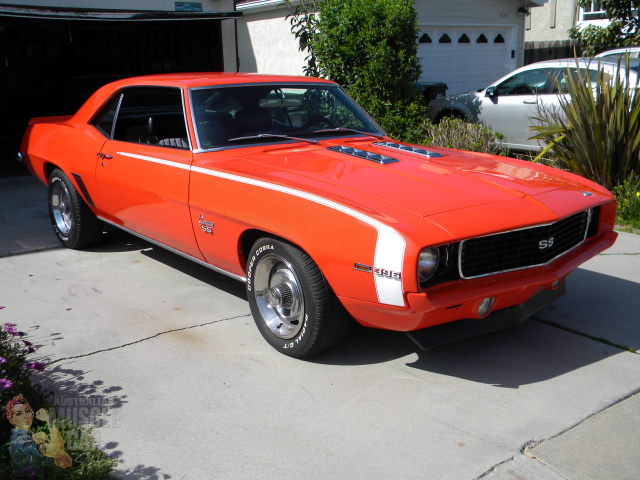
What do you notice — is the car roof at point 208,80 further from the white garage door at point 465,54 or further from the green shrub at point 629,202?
the white garage door at point 465,54

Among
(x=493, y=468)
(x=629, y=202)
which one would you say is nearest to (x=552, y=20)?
(x=629, y=202)

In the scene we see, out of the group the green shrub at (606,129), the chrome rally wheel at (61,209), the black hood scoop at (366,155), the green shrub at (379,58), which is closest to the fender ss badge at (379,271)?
the black hood scoop at (366,155)

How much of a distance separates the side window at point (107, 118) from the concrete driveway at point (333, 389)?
1.33 m

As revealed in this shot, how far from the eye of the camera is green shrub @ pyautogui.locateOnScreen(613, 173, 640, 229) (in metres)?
6.79

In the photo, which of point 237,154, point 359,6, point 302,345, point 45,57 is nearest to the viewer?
point 302,345

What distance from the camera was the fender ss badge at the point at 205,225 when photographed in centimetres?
423

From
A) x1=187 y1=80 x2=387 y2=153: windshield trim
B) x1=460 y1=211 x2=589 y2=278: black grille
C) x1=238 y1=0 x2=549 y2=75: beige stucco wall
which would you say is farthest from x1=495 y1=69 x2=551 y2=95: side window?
x1=460 y1=211 x2=589 y2=278: black grille

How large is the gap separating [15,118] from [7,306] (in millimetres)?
10448

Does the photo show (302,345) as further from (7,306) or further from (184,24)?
(184,24)

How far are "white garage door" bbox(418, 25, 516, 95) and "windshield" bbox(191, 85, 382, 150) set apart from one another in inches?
366

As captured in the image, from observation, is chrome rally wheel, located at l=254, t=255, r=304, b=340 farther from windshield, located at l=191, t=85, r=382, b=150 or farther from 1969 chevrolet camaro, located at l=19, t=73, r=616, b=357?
windshield, located at l=191, t=85, r=382, b=150

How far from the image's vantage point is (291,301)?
3.81 metres

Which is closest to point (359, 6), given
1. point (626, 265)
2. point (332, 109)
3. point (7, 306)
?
point (332, 109)

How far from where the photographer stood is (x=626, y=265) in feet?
18.3
